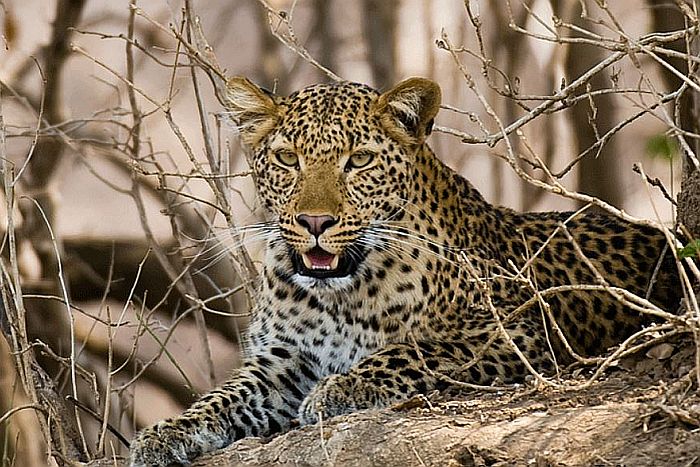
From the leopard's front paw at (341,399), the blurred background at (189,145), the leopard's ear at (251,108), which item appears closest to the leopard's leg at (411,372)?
the leopard's front paw at (341,399)

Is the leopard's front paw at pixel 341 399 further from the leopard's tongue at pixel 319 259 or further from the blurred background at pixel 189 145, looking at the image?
the blurred background at pixel 189 145

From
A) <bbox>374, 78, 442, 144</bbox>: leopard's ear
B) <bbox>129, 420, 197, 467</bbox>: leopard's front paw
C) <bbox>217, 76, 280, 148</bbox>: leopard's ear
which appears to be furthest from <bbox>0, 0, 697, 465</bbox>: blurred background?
<bbox>129, 420, 197, 467</bbox>: leopard's front paw

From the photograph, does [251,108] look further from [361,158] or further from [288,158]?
A: [361,158]

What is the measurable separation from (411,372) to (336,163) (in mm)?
1036

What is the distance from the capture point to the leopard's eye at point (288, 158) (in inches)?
271

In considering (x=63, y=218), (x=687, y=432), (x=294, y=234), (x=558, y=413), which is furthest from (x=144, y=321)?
(x=63, y=218)

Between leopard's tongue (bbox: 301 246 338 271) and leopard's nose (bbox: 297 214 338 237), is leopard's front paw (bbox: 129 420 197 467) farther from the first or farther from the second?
leopard's nose (bbox: 297 214 338 237)

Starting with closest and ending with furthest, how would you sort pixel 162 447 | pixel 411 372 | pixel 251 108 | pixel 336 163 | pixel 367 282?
pixel 162 447 < pixel 411 372 < pixel 336 163 < pixel 367 282 < pixel 251 108

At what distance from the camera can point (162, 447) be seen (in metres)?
6.25

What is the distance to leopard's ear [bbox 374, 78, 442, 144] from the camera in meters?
6.80

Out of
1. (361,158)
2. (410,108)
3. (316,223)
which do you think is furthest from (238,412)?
(410,108)

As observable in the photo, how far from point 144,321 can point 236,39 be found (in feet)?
50.9

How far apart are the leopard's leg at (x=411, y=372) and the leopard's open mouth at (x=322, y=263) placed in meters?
0.42

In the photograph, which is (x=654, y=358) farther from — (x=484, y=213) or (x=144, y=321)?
(x=144, y=321)
